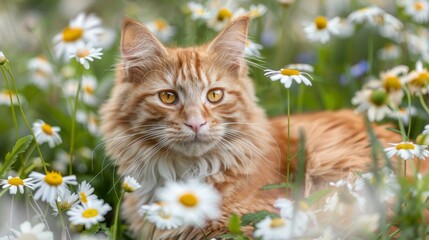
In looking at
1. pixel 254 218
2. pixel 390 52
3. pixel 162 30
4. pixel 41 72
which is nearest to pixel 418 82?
pixel 254 218

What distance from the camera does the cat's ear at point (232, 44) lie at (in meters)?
2.72

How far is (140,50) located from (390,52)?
2084mm

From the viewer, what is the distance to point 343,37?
4.64 metres

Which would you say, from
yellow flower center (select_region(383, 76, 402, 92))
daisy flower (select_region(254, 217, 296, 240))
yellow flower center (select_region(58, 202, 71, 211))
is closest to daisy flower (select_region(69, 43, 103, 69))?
yellow flower center (select_region(58, 202, 71, 211))

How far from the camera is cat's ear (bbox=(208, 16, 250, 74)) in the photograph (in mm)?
2721

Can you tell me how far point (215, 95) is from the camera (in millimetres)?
2639

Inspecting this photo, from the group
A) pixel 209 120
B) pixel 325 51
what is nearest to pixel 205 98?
pixel 209 120

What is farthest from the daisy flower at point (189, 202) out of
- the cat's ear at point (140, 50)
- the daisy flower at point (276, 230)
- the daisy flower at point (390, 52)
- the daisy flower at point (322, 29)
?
the daisy flower at point (390, 52)

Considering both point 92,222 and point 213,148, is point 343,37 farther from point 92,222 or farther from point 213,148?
point 92,222

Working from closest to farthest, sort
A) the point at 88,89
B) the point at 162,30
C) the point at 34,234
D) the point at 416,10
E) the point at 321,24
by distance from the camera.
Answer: the point at 34,234, the point at 321,24, the point at 416,10, the point at 88,89, the point at 162,30

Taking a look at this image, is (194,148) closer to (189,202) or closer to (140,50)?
(140,50)

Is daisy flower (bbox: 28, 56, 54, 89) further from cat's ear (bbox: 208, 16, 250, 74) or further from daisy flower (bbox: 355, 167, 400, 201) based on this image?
daisy flower (bbox: 355, 167, 400, 201)

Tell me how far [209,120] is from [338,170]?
67cm

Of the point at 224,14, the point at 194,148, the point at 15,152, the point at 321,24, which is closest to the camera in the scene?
the point at 15,152
